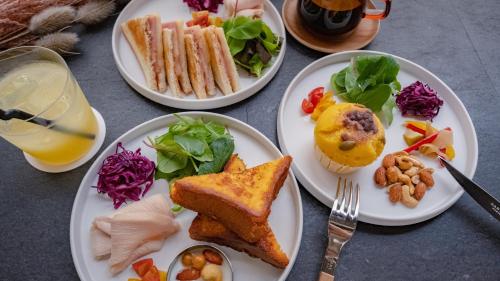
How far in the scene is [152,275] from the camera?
1.15m

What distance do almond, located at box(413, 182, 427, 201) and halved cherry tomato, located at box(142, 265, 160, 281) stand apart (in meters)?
0.88

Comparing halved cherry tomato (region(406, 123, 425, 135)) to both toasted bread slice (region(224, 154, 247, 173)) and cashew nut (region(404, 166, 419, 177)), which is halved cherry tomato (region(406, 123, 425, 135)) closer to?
cashew nut (region(404, 166, 419, 177))

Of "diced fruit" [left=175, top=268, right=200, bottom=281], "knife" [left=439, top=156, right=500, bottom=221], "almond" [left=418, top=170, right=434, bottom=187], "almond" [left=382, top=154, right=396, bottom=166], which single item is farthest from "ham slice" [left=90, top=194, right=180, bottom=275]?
"knife" [left=439, top=156, right=500, bottom=221]

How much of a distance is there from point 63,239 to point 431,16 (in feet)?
6.18

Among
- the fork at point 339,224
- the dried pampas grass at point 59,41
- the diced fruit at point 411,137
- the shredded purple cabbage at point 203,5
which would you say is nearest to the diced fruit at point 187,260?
the fork at point 339,224

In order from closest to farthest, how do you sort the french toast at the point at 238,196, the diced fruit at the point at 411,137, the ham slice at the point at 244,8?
1. the french toast at the point at 238,196
2. the diced fruit at the point at 411,137
3. the ham slice at the point at 244,8

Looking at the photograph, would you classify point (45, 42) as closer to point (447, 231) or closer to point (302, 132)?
point (302, 132)

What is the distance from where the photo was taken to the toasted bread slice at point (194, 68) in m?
1.53

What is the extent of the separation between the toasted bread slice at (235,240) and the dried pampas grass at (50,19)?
105 centimetres

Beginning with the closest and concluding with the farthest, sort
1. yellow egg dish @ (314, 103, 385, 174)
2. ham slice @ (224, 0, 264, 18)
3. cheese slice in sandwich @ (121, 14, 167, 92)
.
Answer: yellow egg dish @ (314, 103, 385, 174) → cheese slice in sandwich @ (121, 14, 167, 92) → ham slice @ (224, 0, 264, 18)

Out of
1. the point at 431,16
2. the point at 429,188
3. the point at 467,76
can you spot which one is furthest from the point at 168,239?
the point at 431,16

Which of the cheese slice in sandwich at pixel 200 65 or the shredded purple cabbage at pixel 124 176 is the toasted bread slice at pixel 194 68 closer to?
the cheese slice in sandwich at pixel 200 65

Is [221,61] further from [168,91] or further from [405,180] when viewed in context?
[405,180]

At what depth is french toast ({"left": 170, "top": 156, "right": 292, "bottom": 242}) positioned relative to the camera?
1093 millimetres
